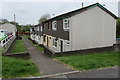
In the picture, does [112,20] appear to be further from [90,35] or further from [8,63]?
[8,63]

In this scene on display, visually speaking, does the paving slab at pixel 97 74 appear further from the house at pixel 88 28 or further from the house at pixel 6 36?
the house at pixel 6 36

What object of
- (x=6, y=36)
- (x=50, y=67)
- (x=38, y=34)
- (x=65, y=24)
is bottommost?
(x=50, y=67)

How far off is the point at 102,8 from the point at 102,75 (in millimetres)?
8914

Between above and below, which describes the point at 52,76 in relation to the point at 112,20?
below

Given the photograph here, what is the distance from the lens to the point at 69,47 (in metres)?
13.0

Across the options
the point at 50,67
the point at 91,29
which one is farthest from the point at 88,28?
the point at 50,67

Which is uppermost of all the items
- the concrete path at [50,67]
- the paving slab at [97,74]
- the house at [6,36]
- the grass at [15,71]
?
the house at [6,36]

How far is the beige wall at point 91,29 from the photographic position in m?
12.6

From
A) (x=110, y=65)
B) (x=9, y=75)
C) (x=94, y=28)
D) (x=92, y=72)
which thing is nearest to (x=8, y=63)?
(x=9, y=75)

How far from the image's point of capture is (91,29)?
13102 millimetres

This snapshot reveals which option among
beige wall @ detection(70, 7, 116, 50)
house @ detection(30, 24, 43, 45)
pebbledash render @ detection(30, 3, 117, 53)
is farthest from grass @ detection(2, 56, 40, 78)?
house @ detection(30, 24, 43, 45)

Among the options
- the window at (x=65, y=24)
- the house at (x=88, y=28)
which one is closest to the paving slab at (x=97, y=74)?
the house at (x=88, y=28)

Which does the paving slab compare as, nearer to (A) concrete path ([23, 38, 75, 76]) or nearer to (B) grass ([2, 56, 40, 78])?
(A) concrete path ([23, 38, 75, 76])

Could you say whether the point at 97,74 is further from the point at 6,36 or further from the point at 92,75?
the point at 6,36
